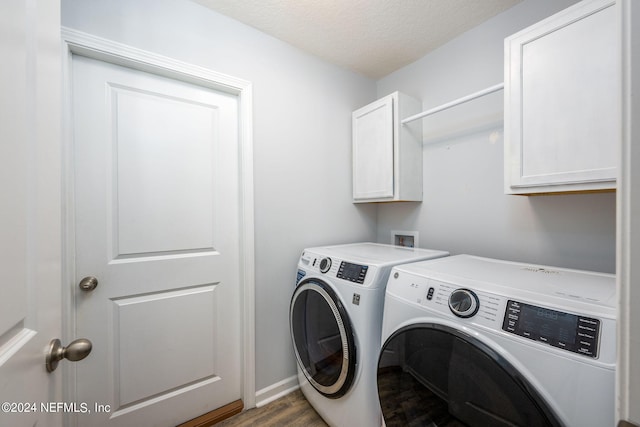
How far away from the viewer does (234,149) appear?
1615 mm

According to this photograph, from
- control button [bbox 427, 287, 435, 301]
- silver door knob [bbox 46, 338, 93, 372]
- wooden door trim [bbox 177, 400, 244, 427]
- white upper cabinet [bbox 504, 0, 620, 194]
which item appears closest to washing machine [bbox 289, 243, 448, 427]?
control button [bbox 427, 287, 435, 301]

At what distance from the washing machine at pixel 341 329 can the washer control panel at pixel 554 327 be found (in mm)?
533

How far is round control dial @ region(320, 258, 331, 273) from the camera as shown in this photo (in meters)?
1.43

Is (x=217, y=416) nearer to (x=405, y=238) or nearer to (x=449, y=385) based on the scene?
(x=449, y=385)

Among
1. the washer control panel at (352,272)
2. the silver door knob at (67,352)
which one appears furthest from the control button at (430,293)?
the silver door knob at (67,352)

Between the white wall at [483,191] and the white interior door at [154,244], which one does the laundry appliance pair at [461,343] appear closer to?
the white wall at [483,191]

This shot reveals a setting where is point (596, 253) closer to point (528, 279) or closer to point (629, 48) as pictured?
point (528, 279)

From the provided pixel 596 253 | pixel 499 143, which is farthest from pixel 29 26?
pixel 596 253

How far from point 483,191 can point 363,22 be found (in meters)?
1.26

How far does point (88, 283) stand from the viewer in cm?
121

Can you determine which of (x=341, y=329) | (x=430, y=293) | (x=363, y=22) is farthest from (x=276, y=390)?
(x=363, y=22)

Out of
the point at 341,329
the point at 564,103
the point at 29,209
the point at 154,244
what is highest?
the point at 564,103

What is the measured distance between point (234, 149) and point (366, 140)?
0.97 meters

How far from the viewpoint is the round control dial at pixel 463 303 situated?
2.65ft
